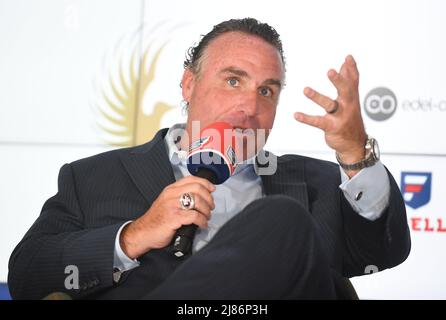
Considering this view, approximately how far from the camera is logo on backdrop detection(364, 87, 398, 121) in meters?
2.50

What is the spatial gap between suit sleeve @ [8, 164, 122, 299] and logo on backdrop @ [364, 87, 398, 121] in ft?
4.23

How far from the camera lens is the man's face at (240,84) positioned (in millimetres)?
1738

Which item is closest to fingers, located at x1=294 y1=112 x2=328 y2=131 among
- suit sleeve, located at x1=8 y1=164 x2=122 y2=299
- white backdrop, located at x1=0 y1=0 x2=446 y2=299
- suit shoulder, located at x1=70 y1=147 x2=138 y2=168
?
suit sleeve, located at x1=8 y1=164 x2=122 y2=299

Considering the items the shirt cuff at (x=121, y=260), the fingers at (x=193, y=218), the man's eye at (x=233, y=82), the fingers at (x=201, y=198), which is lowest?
the shirt cuff at (x=121, y=260)

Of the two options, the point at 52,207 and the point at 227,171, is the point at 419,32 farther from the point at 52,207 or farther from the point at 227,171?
the point at 52,207

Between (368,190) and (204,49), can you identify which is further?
(204,49)

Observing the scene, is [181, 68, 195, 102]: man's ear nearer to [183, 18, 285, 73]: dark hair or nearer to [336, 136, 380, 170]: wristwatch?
[183, 18, 285, 73]: dark hair

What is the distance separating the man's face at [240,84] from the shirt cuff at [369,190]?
0.99 feet

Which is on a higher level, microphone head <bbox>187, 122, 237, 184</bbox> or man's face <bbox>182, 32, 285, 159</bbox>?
man's face <bbox>182, 32, 285, 159</bbox>

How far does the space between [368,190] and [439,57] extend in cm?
115

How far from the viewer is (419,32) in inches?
98.5

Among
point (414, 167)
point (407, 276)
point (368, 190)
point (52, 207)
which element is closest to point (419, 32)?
point (414, 167)

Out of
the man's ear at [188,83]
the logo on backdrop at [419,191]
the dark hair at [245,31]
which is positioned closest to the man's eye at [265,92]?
the dark hair at [245,31]

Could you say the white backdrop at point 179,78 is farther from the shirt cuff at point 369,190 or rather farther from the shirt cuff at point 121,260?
the shirt cuff at point 121,260
